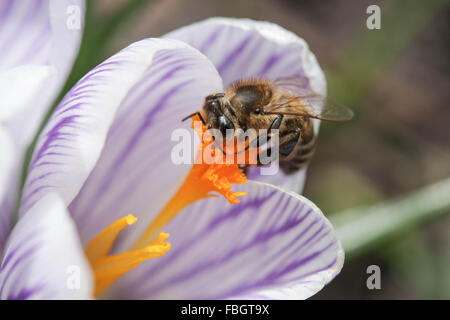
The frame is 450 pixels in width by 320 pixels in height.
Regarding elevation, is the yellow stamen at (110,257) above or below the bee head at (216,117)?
below

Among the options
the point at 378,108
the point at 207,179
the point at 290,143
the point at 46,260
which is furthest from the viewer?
the point at 378,108

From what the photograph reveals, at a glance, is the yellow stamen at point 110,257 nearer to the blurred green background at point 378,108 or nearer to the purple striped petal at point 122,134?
the purple striped petal at point 122,134

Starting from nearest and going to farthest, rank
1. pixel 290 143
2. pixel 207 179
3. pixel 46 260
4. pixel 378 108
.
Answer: pixel 46 260 < pixel 207 179 < pixel 290 143 < pixel 378 108

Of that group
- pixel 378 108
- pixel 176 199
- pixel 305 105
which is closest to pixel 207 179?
pixel 176 199

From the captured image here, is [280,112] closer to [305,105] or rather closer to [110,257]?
[305,105]

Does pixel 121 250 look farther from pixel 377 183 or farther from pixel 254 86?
pixel 377 183

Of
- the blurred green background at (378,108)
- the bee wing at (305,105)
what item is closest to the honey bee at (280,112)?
the bee wing at (305,105)

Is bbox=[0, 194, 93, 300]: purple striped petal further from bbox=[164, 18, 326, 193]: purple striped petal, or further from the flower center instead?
bbox=[164, 18, 326, 193]: purple striped petal
